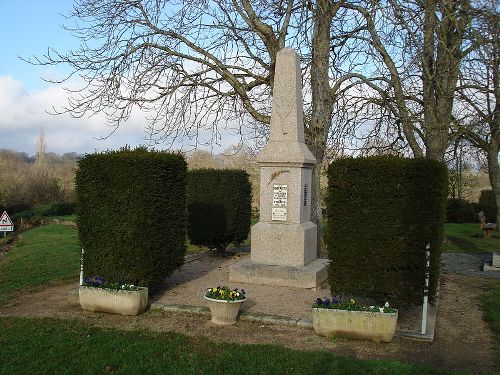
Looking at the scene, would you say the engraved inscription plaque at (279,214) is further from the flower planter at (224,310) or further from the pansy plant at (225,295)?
the flower planter at (224,310)

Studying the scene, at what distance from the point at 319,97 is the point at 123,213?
7.10 m

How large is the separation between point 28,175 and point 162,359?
3394cm

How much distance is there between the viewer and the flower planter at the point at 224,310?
671cm

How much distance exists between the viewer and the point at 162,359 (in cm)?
525

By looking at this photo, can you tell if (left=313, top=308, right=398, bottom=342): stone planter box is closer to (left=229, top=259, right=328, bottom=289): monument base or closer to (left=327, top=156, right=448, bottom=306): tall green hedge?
(left=327, top=156, right=448, bottom=306): tall green hedge

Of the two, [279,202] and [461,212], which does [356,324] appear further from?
[461,212]

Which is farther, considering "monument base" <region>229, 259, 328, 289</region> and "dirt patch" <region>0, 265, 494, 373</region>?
"monument base" <region>229, 259, 328, 289</region>

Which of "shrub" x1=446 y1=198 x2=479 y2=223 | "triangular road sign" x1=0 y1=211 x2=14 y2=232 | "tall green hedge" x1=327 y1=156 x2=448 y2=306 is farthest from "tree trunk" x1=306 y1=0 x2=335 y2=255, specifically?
"shrub" x1=446 y1=198 x2=479 y2=223

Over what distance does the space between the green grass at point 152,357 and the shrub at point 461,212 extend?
85.2 ft

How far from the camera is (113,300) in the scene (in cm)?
721

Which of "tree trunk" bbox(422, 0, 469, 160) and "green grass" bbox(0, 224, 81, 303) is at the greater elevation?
"tree trunk" bbox(422, 0, 469, 160)

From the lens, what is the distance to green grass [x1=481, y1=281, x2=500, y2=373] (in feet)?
20.1

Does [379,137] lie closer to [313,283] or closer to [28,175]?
[313,283]

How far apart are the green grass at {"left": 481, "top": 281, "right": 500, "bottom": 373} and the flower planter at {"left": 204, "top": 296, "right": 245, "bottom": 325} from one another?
3.25 m
